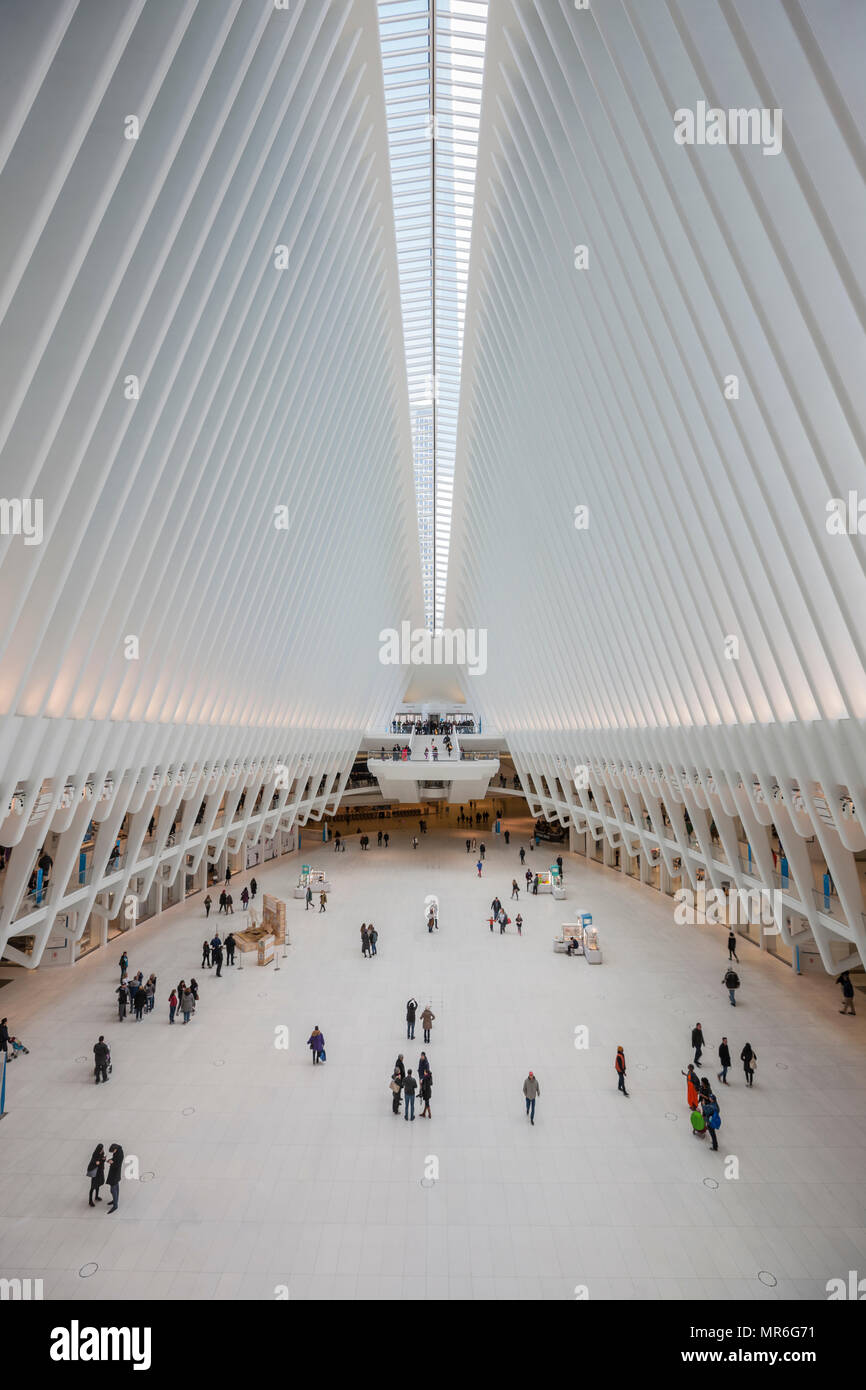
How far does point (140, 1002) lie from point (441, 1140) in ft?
23.3

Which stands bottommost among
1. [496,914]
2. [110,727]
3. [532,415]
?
[496,914]

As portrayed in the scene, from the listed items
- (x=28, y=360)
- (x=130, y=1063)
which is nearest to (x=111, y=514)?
(x=28, y=360)

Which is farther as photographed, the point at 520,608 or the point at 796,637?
the point at 520,608

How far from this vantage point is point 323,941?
18641 mm

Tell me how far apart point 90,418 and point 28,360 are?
5.39ft

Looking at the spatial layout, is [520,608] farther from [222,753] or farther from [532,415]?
[222,753]

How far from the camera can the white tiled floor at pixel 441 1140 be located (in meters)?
7.39

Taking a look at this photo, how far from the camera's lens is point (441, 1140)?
31.3 ft

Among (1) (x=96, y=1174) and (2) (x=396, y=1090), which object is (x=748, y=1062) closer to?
(2) (x=396, y=1090)

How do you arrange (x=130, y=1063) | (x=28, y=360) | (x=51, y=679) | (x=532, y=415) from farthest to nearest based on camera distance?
1. (x=532, y=415)
2. (x=130, y=1063)
3. (x=51, y=679)
4. (x=28, y=360)

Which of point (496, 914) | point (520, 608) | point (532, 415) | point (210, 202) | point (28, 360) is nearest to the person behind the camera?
point (28, 360)

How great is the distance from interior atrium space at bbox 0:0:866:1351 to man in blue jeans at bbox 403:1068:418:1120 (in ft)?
0.49

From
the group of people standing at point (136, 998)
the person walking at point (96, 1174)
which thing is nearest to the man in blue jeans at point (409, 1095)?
the person walking at point (96, 1174)

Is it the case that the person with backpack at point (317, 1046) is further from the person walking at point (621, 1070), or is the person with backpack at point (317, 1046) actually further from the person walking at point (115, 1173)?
the person walking at point (621, 1070)
